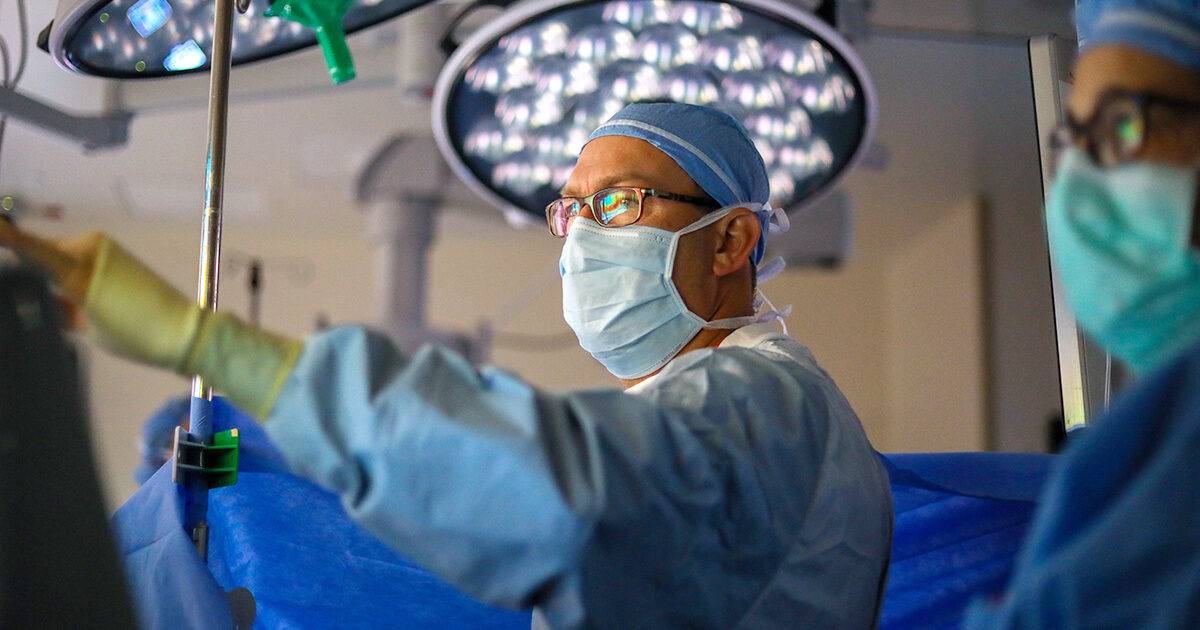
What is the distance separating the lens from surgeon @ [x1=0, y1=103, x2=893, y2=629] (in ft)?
3.22

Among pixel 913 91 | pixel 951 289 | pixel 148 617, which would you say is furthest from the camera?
pixel 951 289

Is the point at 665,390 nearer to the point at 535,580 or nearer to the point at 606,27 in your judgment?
the point at 535,580

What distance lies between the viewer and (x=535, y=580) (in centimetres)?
99

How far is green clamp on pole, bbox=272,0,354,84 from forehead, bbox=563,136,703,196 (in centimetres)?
38

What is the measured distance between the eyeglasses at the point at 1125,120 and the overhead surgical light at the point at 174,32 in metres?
1.01

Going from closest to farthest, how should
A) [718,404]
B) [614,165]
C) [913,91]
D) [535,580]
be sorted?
1. [535,580]
2. [718,404]
3. [614,165]
4. [913,91]

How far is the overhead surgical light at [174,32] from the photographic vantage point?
1543 mm

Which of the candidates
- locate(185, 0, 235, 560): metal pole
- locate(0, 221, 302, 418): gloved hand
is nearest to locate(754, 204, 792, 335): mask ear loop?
locate(185, 0, 235, 560): metal pole

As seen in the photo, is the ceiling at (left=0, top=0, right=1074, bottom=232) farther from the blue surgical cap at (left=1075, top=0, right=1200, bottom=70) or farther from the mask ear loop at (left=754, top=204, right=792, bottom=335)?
the blue surgical cap at (left=1075, top=0, right=1200, bottom=70)

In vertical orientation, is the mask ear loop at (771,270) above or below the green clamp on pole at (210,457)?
above

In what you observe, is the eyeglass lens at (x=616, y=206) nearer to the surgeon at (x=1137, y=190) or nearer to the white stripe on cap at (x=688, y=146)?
the white stripe on cap at (x=688, y=146)

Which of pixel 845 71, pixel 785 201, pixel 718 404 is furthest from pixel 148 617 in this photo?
pixel 785 201

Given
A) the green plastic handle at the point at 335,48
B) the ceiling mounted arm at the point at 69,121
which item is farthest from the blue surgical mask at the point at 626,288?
the ceiling mounted arm at the point at 69,121

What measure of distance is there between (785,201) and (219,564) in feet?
5.78
